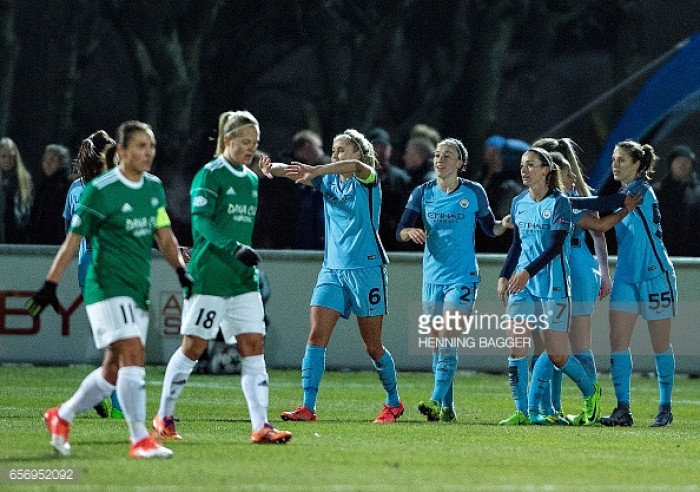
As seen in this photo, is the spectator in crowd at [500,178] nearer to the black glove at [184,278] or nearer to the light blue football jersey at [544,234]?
the light blue football jersey at [544,234]

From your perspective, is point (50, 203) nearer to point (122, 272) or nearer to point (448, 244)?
point (448, 244)

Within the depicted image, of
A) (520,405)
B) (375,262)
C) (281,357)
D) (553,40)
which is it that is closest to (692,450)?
(520,405)

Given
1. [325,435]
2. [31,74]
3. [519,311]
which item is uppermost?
[31,74]

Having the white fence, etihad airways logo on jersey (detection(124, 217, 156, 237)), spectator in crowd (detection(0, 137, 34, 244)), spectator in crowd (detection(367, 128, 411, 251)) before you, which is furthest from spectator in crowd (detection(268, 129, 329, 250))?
etihad airways logo on jersey (detection(124, 217, 156, 237))

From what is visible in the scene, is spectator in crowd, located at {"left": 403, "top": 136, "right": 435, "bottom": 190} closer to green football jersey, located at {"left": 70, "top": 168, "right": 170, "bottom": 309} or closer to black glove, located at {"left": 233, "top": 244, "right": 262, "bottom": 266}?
black glove, located at {"left": 233, "top": 244, "right": 262, "bottom": 266}

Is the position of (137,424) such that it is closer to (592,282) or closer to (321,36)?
(592,282)

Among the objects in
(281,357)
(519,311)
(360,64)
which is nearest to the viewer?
(519,311)

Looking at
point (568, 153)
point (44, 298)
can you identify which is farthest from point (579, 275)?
point (44, 298)

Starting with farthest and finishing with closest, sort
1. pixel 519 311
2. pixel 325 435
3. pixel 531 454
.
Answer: pixel 519 311
pixel 325 435
pixel 531 454

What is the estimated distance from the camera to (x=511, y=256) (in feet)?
42.5

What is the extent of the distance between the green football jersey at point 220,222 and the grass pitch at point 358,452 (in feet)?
3.29

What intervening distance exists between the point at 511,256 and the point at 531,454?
2898 millimetres

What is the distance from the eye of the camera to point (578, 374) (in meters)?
13.0

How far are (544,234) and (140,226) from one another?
3963mm
